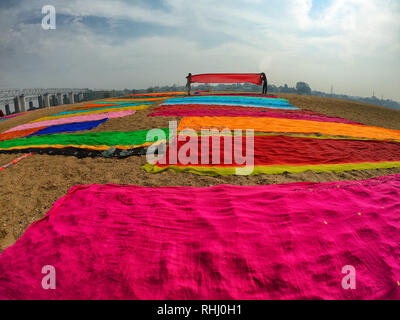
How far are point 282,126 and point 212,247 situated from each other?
5233mm

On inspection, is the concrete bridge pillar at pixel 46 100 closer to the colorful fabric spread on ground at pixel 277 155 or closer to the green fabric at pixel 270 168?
the colorful fabric spread on ground at pixel 277 155

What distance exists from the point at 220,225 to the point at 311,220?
0.92 m

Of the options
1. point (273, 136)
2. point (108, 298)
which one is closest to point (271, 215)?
point (108, 298)

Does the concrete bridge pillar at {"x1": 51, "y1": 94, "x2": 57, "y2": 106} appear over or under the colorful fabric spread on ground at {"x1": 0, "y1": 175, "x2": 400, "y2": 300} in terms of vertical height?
over

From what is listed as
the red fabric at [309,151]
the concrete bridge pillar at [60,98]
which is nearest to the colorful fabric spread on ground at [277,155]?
the red fabric at [309,151]

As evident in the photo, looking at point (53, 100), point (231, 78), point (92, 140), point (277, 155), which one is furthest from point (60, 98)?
point (277, 155)

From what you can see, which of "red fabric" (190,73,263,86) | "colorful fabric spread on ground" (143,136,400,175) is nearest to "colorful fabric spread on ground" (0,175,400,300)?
"colorful fabric spread on ground" (143,136,400,175)

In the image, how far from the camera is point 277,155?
159 inches

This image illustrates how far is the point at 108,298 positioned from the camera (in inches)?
54.9

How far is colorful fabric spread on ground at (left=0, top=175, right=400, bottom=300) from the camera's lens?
1.46 metres

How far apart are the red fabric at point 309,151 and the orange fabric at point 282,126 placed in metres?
0.71

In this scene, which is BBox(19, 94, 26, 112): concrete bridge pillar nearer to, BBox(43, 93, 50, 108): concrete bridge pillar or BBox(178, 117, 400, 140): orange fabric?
BBox(43, 93, 50, 108): concrete bridge pillar

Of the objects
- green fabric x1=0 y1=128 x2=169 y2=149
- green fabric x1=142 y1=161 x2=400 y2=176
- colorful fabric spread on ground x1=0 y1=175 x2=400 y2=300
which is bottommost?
colorful fabric spread on ground x1=0 y1=175 x2=400 y2=300
